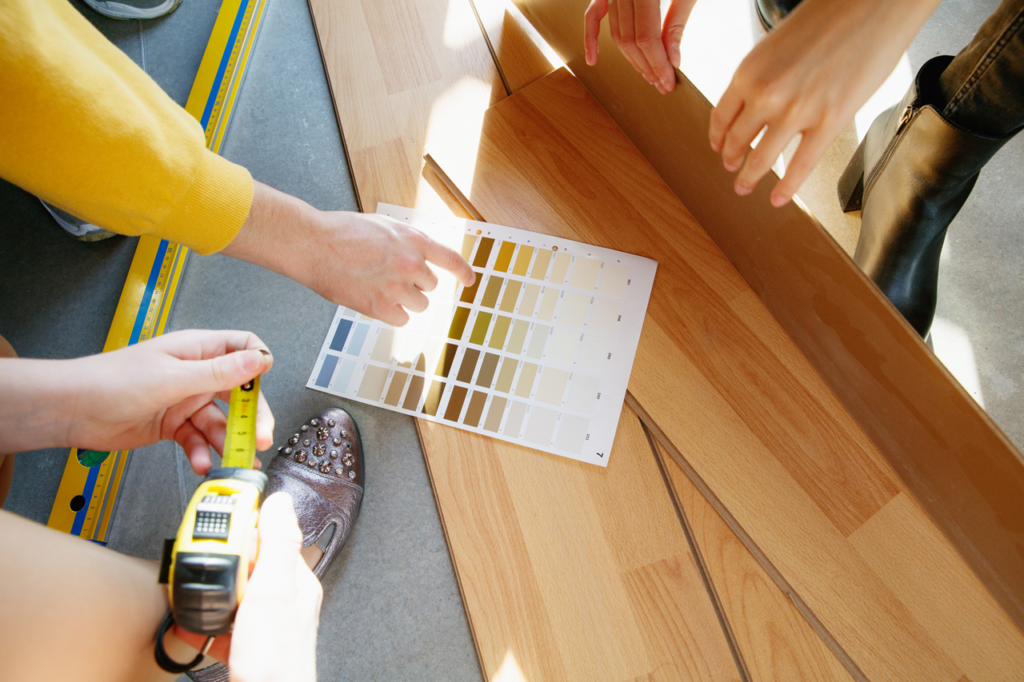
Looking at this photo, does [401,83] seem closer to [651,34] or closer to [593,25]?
[593,25]

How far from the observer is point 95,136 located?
0.73 metres

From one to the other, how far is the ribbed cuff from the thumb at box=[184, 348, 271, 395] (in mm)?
172

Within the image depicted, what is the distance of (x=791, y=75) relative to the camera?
0.71 metres

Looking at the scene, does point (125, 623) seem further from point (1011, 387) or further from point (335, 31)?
point (1011, 387)

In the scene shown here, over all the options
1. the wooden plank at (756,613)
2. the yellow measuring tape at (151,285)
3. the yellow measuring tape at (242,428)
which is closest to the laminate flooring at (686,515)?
the wooden plank at (756,613)

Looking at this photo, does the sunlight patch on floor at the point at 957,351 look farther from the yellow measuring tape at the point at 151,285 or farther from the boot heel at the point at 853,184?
the yellow measuring tape at the point at 151,285

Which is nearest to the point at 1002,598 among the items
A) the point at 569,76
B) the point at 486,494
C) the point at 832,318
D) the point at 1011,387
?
the point at 832,318

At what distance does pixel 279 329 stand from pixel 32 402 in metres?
0.53

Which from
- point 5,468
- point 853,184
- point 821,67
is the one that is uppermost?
point 821,67

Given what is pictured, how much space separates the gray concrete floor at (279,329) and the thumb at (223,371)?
0.41 metres

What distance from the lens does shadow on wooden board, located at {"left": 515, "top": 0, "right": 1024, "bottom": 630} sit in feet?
2.59

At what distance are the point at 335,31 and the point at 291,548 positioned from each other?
1260mm

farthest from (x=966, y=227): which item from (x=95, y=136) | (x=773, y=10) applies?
(x=95, y=136)

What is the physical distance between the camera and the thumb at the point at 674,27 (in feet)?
3.18
